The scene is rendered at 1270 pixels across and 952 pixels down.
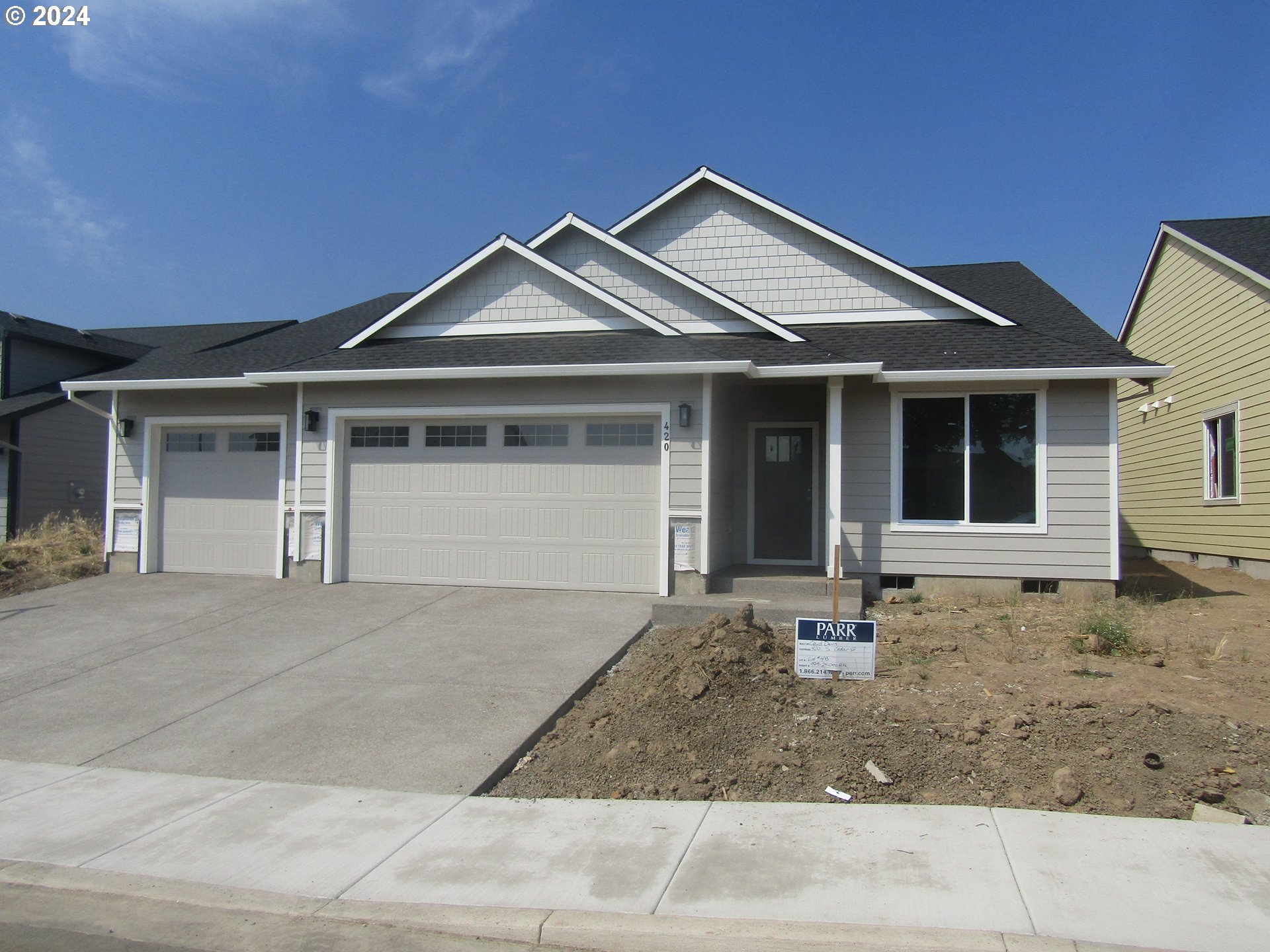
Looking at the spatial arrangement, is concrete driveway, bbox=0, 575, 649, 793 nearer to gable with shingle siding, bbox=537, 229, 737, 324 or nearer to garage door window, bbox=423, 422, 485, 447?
garage door window, bbox=423, 422, 485, 447

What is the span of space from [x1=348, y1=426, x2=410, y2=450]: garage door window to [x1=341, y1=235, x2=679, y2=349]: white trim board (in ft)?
4.81

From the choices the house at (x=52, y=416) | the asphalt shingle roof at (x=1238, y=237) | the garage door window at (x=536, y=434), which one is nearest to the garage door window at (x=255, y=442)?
the garage door window at (x=536, y=434)

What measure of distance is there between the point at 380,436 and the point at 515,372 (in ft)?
7.81

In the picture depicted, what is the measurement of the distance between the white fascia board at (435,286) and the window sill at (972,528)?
252 inches

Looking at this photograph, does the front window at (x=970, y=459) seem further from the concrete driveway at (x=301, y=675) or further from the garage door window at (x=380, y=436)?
the garage door window at (x=380, y=436)

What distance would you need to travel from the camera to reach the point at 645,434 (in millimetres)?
11188

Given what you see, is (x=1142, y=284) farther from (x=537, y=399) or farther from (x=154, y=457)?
(x=154, y=457)

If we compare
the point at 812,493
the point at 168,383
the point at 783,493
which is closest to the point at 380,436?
the point at 168,383

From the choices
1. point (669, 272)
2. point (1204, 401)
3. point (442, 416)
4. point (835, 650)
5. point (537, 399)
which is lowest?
point (835, 650)

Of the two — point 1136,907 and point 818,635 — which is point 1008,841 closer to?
point 1136,907

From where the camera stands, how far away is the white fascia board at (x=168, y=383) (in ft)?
40.5

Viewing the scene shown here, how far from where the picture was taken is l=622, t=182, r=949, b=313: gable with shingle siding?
1333 centimetres

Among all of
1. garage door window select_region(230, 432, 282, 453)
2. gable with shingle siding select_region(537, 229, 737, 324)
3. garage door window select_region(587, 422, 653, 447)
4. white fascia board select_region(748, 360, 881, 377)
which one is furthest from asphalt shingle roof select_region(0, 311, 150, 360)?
white fascia board select_region(748, 360, 881, 377)

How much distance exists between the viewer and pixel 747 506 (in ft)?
42.8
